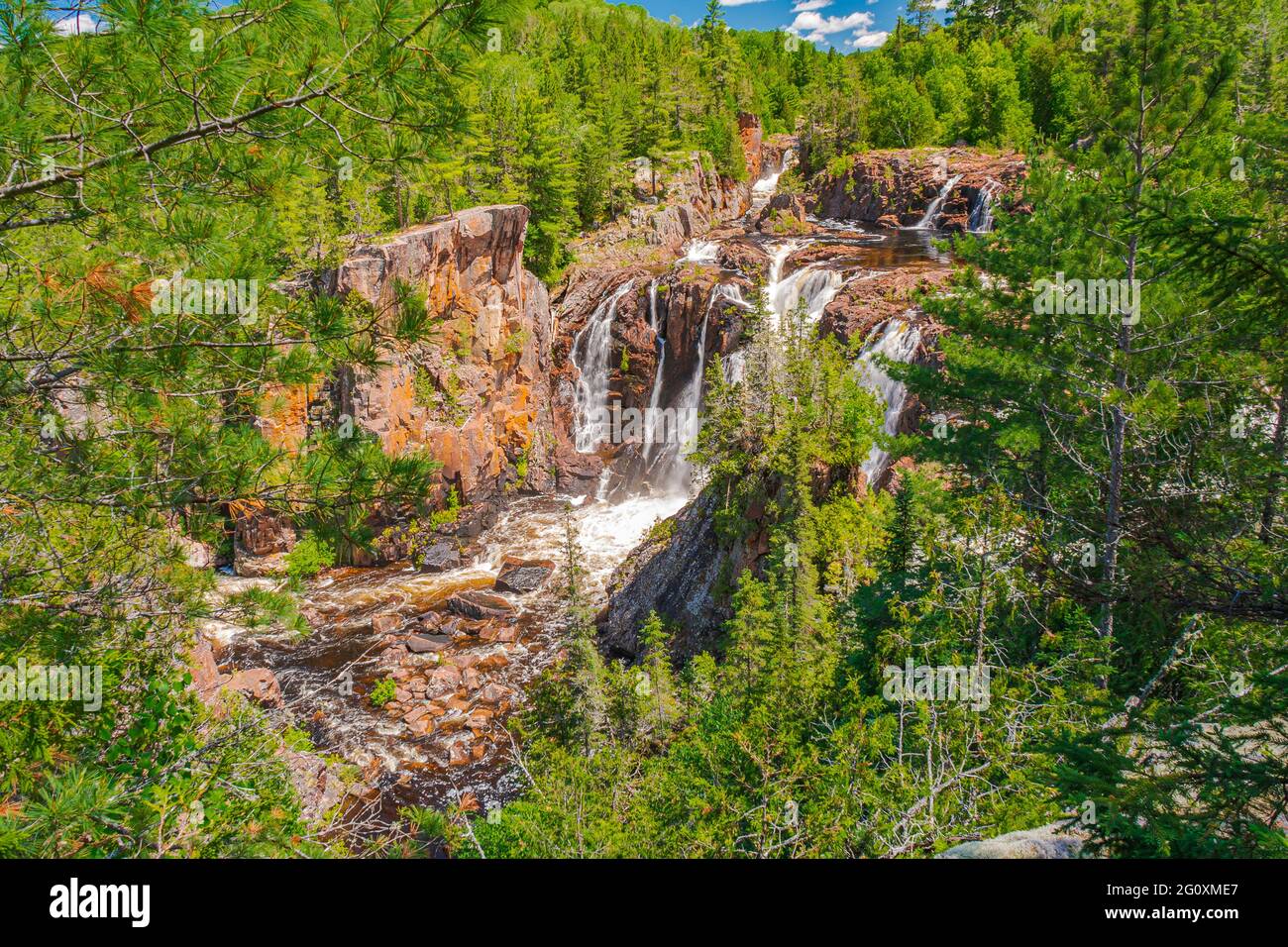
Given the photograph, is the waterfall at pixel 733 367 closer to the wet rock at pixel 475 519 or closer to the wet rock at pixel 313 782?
the wet rock at pixel 475 519

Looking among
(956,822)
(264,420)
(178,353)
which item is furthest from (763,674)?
(264,420)

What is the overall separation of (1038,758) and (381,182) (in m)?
31.3

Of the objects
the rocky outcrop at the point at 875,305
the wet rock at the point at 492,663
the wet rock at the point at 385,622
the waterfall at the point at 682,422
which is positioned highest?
the rocky outcrop at the point at 875,305

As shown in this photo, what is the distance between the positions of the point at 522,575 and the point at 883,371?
13.6m

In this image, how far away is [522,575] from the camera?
74.6ft

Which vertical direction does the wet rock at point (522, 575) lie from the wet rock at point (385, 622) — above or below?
above

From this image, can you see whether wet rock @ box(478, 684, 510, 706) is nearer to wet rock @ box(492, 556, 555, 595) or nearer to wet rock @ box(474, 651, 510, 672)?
wet rock @ box(474, 651, 510, 672)

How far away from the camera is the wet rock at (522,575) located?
22062 millimetres

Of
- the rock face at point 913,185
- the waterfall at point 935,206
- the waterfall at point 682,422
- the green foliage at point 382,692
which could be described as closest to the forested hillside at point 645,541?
the green foliage at point 382,692

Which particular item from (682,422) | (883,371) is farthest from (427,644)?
(883,371)

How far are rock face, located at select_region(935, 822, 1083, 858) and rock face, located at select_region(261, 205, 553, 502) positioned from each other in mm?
20031

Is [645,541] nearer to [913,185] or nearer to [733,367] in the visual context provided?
[733,367]

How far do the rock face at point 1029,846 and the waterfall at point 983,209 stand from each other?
1383 inches

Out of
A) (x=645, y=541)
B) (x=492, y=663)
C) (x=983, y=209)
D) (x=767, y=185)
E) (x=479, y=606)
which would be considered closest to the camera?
(x=492, y=663)
